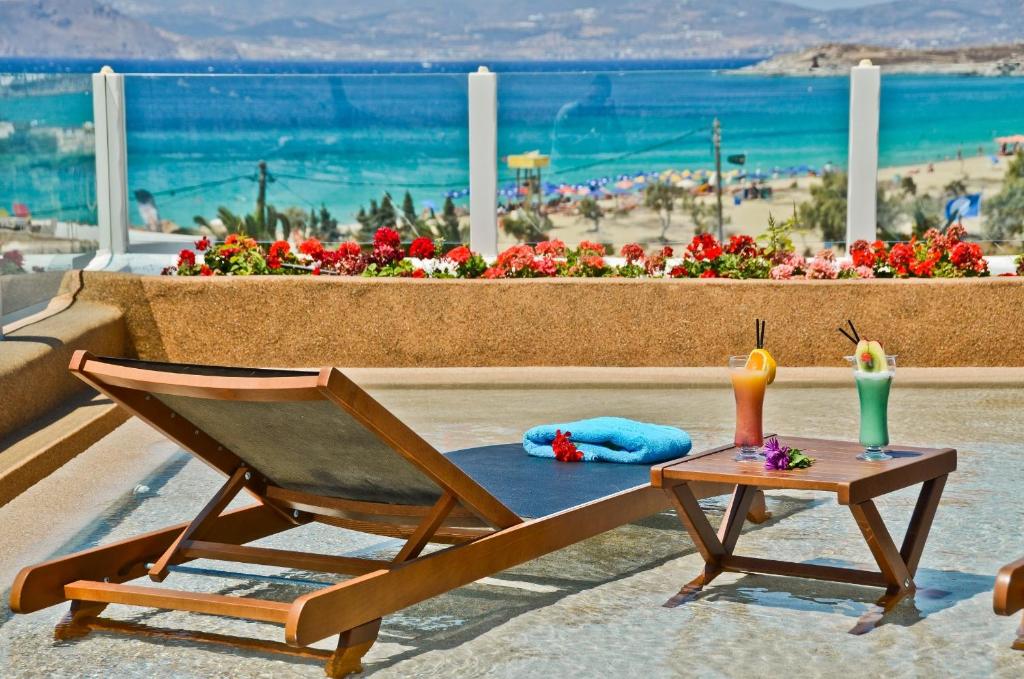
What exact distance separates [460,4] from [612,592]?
67.8m

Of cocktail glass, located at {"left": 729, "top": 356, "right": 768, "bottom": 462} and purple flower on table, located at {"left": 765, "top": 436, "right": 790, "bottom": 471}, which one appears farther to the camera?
cocktail glass, located at {"left": 729, "top": 356, "right": 768, "bottom": 462}

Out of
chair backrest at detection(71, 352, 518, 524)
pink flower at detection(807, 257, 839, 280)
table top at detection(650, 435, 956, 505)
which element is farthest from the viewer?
pink flower at detection(807, 257, 839, 280)

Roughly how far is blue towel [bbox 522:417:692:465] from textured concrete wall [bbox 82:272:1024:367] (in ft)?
10.7

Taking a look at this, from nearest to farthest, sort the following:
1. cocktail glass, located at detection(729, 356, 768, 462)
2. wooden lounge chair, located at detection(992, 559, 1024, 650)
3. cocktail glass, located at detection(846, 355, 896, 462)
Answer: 1. wooden lounge chair, located at detection(992, 559, 1024, 650)
2. cocktail glass, located at detection(846, 355, 896, 462)
3. cocktail glass, located at detection(729, 356, 768, 462)

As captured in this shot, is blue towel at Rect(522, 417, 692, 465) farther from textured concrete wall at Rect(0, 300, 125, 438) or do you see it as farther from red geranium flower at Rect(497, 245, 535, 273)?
red geranium flower at Rect(497, 245, 535, 273)

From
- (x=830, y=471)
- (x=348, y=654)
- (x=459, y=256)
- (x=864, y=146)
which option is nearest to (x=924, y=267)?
(x=864, y=146)

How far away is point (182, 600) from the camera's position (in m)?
3.58

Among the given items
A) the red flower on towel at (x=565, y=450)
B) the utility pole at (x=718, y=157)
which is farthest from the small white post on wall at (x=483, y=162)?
the red flower on towel at (x=565, y=450)

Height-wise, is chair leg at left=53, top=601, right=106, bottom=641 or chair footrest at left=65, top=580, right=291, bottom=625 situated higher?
chair footrest at left=65, top=580, right=291, bottom=625

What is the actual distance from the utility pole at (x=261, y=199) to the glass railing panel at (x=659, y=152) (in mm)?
1652

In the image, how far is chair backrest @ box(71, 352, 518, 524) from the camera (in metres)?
3.46

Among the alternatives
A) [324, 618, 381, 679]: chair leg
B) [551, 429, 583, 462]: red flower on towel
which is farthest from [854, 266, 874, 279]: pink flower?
[324, 618, 381, 679]: chair leg

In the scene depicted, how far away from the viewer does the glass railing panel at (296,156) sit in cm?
1009

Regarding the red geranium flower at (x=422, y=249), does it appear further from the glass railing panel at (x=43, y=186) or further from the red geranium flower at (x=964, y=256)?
the red geranium flower at (x=964, y=256)
